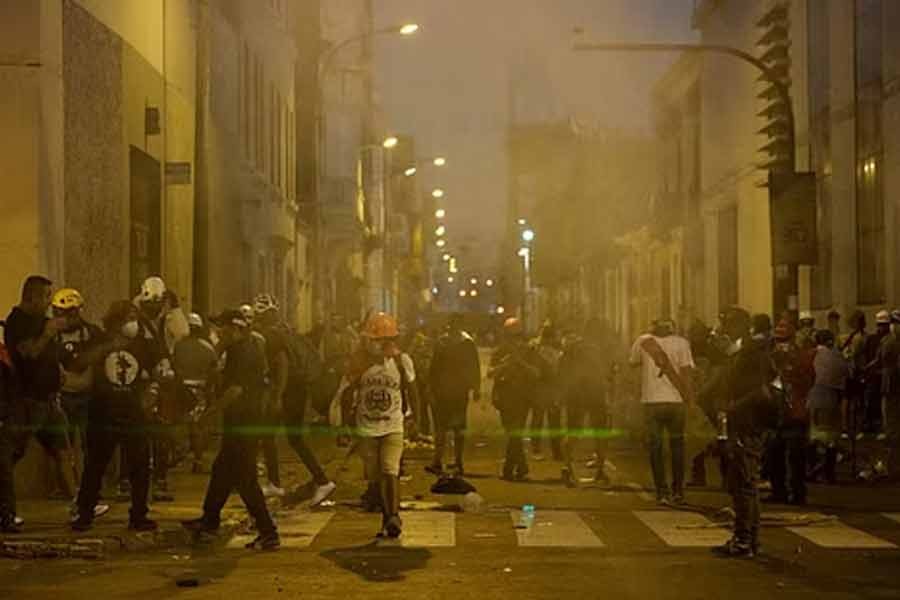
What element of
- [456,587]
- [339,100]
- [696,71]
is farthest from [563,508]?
[339,100]

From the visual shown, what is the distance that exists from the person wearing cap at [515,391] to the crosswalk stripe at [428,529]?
146 inches

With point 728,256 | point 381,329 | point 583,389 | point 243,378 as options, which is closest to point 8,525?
point 243,378

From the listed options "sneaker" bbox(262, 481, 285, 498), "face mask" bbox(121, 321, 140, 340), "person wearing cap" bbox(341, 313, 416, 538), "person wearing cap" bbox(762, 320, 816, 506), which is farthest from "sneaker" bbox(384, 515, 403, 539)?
"person wearing cap" bbox(762, 320, 816, 506)

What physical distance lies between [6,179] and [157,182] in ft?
22.2

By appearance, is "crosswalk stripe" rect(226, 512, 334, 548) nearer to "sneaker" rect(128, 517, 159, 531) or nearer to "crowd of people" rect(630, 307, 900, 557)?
"sneaker" rect(128, 517, 159, 531)

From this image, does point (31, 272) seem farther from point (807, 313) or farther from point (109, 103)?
point (807, 313)

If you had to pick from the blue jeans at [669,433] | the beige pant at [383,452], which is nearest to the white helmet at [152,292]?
the beige pant at [383,452]

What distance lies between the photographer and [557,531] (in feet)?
45.2

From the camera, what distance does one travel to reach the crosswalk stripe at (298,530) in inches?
516

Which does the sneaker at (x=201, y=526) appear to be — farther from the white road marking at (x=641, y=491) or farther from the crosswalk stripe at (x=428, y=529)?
the white road marking at (x=641, y=491)

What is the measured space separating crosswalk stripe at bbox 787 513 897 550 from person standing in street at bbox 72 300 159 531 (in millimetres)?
5097

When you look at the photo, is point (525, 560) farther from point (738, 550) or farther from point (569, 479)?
point (569, 479)

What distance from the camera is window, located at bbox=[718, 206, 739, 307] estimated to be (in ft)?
131

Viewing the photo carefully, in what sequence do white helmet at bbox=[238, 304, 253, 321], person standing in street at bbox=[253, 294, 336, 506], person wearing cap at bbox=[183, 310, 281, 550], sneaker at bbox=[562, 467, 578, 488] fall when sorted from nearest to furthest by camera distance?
1. person wearing cap at bbox=[183, 310, 281, 550]
2. white helmet at bbox=[238, 304, 253, 321]
3. person standing in street at bbox=[253, 294, 336, 506]
4. sneaker at bbox=[562, 467, 578, 488]
